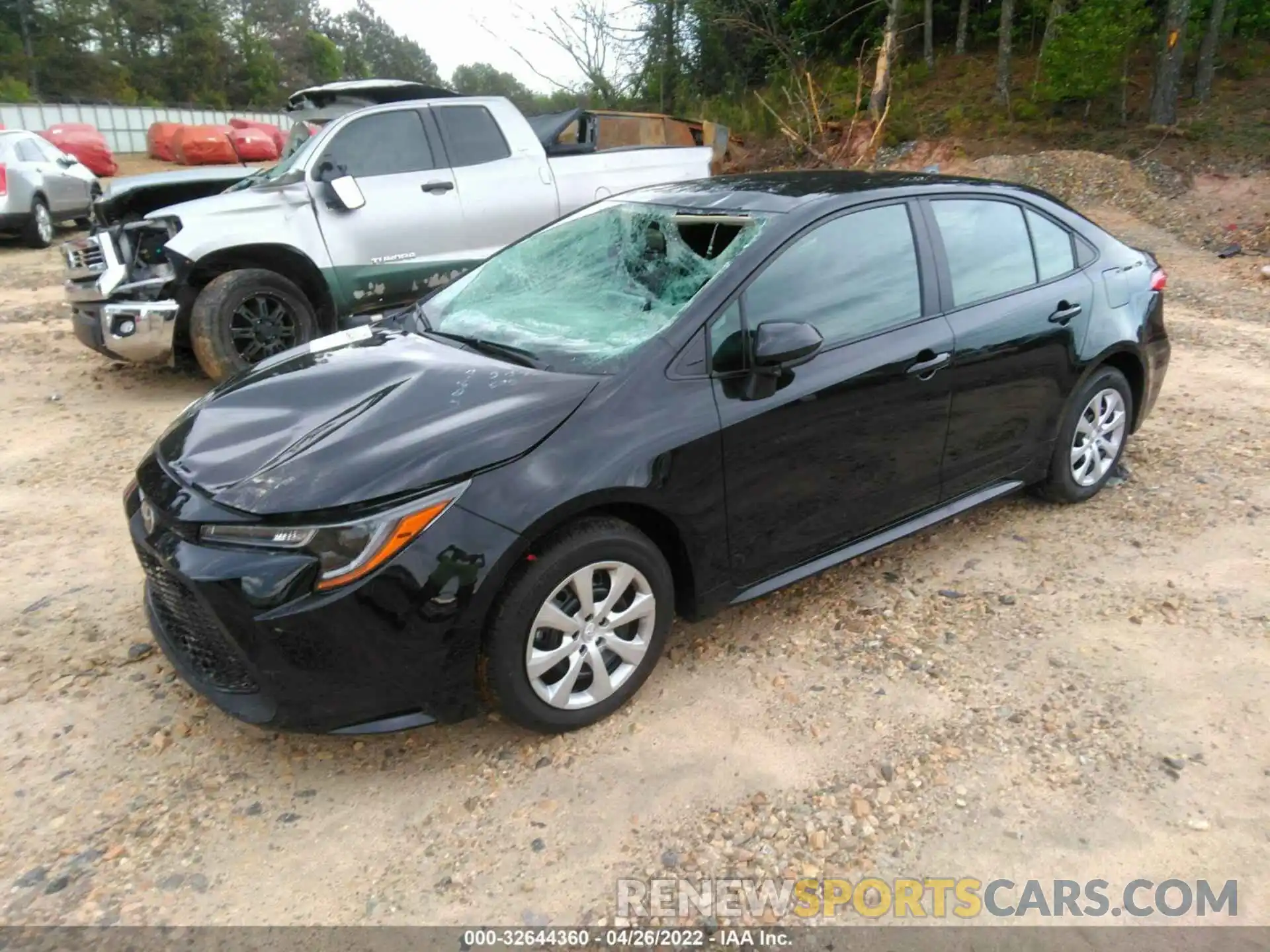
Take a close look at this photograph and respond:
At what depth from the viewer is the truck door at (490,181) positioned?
6.80m

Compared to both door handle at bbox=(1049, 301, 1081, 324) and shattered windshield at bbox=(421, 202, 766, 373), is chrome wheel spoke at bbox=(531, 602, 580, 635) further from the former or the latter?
door handle at bbox=(1049, 301, 1081, 324)

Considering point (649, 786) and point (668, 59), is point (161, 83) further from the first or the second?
point (649, 786)

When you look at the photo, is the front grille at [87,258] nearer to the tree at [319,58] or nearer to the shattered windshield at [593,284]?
the shattered windshield at [593,284]

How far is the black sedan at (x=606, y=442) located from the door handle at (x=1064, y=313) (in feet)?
0.05

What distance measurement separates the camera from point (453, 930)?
220cm

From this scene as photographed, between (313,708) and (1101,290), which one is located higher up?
(1101,290)

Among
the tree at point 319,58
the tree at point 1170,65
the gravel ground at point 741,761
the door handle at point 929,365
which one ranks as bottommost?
the gravel ground at point 741,761

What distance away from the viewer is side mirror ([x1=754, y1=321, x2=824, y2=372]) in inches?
113

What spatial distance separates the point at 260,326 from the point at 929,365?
4654 mm

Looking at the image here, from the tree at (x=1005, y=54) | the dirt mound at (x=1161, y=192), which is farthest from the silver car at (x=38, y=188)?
the tree at (x=1005, y=54)

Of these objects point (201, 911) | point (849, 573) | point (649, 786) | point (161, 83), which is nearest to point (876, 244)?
point (849, 573)

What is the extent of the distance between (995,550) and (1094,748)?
4.50 ft

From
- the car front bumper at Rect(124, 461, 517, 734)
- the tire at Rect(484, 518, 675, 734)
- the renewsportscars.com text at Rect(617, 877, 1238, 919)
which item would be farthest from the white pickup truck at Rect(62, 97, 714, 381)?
the renewsportscars.com text at Rect(617, 877, 1238, 919)

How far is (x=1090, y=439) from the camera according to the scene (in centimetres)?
430
